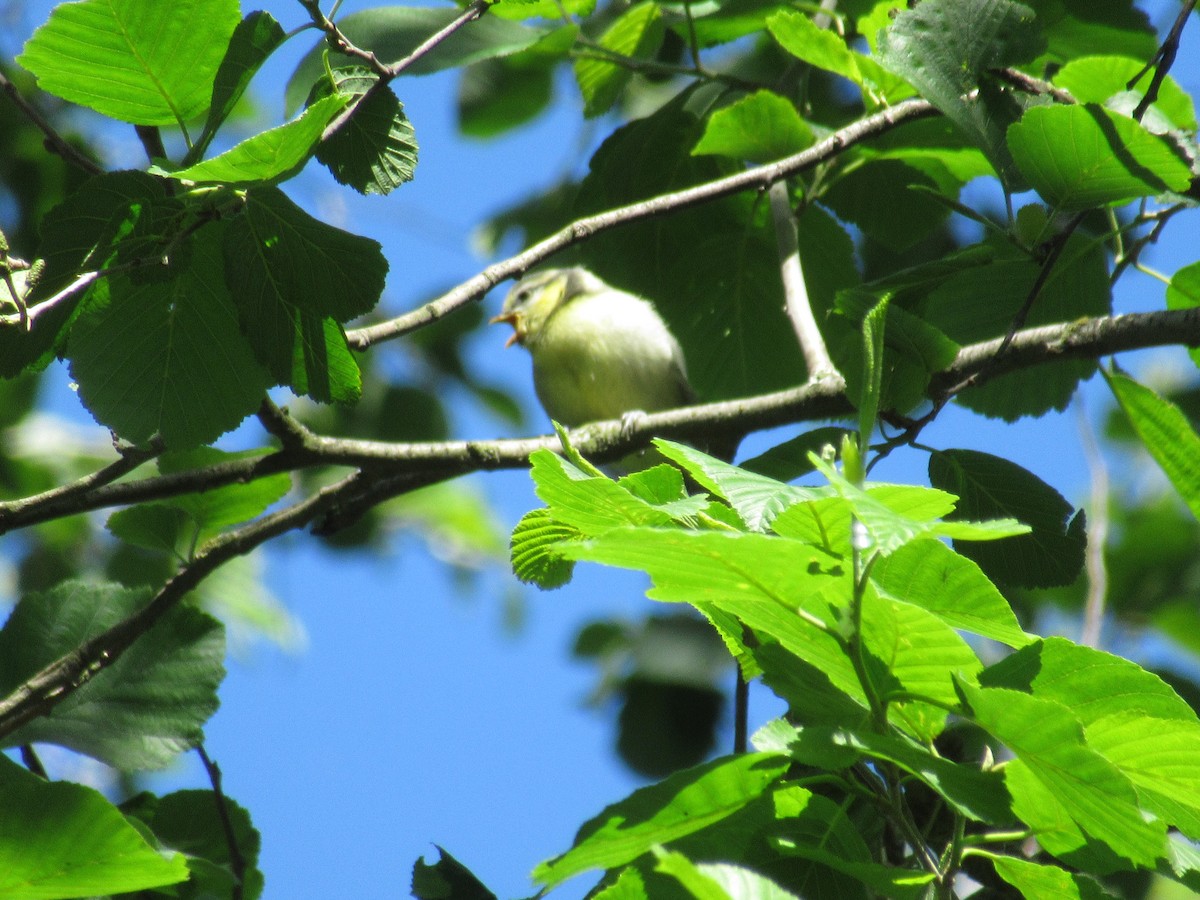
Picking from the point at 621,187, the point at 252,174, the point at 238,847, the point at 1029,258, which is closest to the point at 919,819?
the point at 1029,258

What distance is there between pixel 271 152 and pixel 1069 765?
3.93ft

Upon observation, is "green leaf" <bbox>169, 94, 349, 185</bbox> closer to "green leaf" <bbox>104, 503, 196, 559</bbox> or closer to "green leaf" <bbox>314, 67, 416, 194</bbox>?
"green leaf" <bbox>314, 67, 416, 194</bbox>

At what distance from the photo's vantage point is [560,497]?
1.33 metres

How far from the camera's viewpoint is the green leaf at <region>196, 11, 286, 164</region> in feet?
5.83

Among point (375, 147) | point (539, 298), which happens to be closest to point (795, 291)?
point (375, 147)

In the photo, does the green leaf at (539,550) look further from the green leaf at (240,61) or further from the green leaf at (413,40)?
the green leaf at (413,40)

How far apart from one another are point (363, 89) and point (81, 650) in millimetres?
1215

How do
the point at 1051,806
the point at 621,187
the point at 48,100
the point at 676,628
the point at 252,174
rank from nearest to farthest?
1. the point at 1051,806
2. the point at 252,174
3. the point at 621,187
4. the point at 676,628
5. the point at 48,100

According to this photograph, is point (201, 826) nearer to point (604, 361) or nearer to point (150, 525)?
point (150, 525)

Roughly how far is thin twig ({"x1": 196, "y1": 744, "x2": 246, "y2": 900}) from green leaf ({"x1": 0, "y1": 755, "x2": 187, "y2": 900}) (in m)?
0.49

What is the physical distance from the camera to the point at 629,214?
2.48 m

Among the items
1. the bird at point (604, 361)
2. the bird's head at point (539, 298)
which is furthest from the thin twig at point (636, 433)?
the bird's head at point (539, 298)

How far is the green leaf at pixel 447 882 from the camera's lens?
1737 mm

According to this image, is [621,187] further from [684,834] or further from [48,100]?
[48,100]
